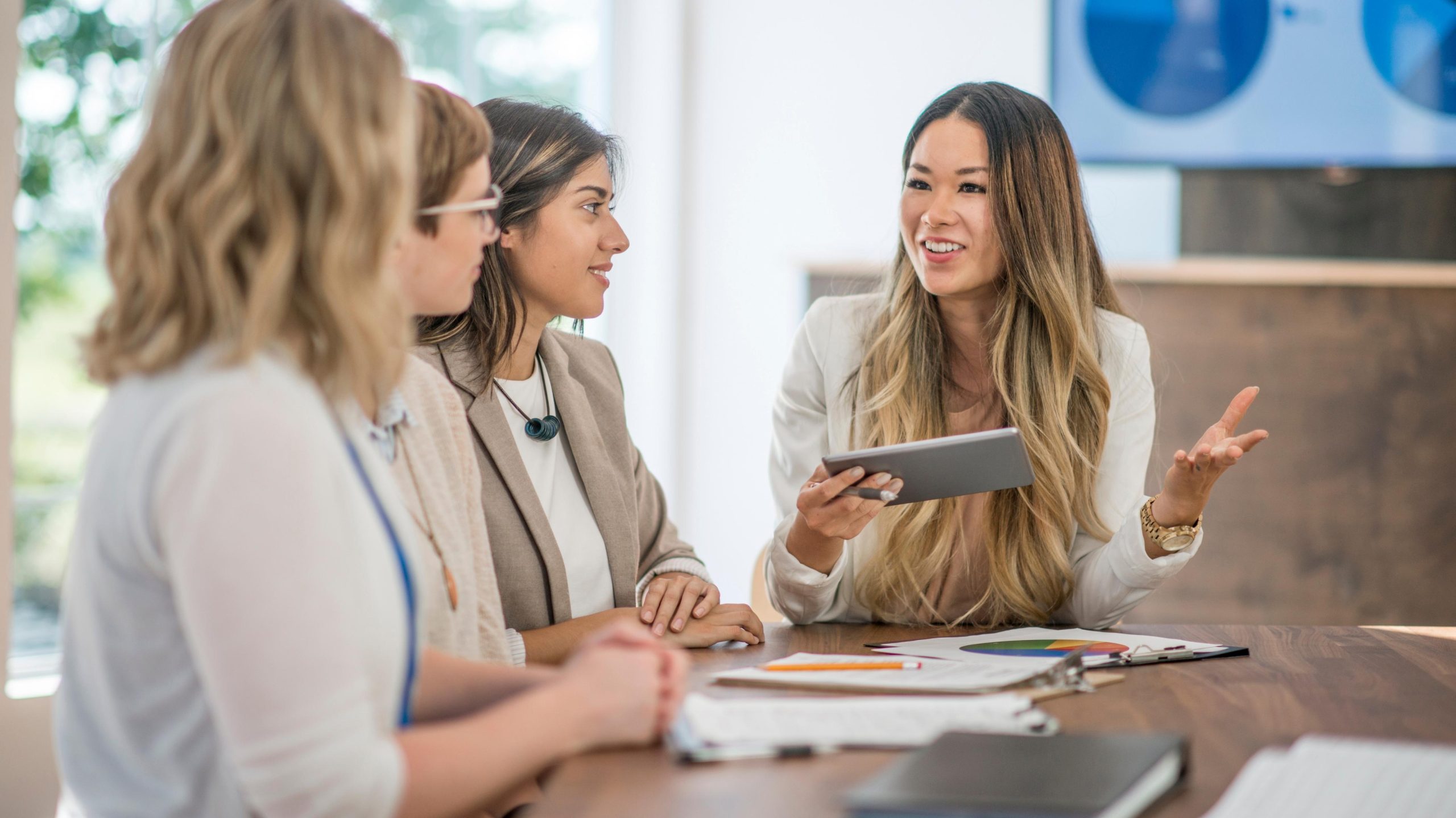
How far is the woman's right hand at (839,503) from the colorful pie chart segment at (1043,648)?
0.79 ft

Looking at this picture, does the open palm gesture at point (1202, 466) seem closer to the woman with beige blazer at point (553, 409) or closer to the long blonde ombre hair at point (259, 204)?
the woman with beige blazer at point (553, 409)

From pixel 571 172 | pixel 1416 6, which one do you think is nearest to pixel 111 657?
pixel 571 172

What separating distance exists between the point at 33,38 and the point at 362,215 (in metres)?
2.19

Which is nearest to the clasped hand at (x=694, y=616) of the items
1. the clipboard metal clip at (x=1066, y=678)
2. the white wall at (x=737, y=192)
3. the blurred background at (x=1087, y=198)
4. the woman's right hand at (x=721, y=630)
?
the woman's right hand at (x=721, y=630)

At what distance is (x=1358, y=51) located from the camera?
3.57m

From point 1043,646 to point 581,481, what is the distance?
753 mm

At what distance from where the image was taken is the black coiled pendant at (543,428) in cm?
187

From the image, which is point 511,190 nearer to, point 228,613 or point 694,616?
point 694,616

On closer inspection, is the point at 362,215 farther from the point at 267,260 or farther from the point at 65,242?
the point at 65,242

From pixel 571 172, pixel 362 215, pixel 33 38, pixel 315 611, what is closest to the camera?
pixel 315 611

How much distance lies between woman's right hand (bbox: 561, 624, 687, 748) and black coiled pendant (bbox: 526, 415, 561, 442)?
33.1 inches

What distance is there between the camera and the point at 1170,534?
1.75m

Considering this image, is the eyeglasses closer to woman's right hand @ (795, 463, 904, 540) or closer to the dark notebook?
woman's right hand @ (795, 463, 904, 540)

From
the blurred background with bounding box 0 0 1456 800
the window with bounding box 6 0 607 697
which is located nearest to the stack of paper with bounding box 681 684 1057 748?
the blurred background with bounding box 0 0 1456 800
